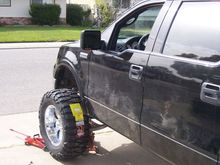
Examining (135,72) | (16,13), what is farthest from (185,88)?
(16,13)

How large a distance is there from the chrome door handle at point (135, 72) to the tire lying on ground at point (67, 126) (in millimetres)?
1140

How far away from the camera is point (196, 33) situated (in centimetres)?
329

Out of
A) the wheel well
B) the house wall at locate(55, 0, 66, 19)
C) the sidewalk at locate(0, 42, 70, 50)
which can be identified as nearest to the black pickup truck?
the wheel well

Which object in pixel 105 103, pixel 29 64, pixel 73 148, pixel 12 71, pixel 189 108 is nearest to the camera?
pixel 189 108

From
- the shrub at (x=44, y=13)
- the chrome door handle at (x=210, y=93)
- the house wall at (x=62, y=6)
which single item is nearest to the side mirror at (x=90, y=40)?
the chrome door handle at (x=210, y=93)

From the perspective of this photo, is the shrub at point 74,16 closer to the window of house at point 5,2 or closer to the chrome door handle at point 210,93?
the window of house at point 5,2

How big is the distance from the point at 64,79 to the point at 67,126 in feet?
3.58

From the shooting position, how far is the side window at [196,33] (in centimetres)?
310

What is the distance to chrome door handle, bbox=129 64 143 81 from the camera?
12.1 ft

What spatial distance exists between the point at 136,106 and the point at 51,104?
153 cm

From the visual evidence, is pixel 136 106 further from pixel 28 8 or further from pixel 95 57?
pixel 28 8

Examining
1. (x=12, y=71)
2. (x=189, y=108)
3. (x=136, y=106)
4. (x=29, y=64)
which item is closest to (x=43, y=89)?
(x=12, y=71)

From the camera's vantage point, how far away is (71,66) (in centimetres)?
505

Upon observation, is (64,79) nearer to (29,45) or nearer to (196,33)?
(196,33)
